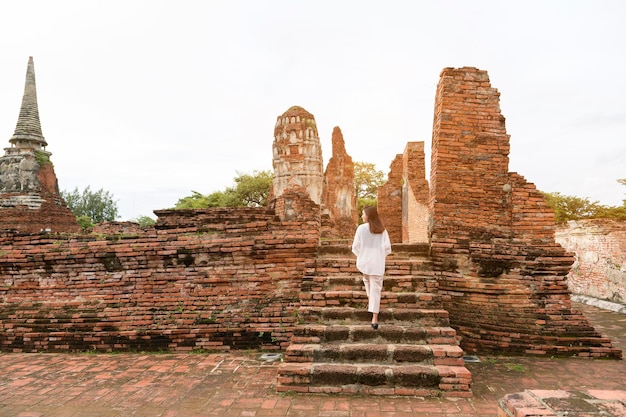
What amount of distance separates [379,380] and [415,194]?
11.4 meters

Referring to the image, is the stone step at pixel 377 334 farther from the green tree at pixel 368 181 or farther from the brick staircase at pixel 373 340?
the green tree at pixel 368 181

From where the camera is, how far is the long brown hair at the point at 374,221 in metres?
5.27

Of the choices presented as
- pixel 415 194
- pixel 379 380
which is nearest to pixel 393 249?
pixel 379 380

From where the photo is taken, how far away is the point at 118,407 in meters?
4.11

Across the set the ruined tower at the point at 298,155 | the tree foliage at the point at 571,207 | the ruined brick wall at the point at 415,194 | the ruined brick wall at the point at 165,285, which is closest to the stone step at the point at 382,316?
the ruined brick wall at the point at 165,285

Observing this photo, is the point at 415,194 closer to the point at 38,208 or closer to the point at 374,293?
the point at 374,293

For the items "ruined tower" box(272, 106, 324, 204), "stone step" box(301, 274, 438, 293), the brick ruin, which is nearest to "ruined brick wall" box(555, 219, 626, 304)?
the brick ruin

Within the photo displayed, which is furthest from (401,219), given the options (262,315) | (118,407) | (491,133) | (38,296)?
(118,407)

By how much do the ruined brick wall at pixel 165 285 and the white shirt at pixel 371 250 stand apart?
4.04 feet

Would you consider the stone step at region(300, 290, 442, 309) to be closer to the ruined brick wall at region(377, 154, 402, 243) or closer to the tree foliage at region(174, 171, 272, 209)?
the ruined brick wall at region(377, 154, 402, 243)

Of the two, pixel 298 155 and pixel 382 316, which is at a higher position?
pixel 298 155

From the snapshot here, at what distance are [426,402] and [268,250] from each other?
129 inches

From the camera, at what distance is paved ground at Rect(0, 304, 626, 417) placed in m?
3.97

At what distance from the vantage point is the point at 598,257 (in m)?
12.7
